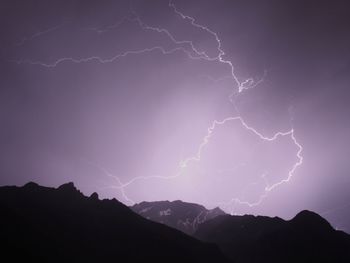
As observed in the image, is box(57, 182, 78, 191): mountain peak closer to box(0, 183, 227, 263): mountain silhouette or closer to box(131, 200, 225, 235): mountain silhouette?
box(0, 183, 227, 263): mountain silhouette

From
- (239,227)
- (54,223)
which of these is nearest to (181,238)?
(54,223)

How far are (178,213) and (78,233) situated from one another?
98.5 metres

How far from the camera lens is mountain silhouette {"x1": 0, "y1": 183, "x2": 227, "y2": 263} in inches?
1630

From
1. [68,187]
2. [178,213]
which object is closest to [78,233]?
[68,187]

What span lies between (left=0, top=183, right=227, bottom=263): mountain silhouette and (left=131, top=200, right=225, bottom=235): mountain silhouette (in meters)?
66.8

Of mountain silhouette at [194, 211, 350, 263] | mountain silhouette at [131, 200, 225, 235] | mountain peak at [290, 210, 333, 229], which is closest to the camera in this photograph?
mountain silhouette at [194, 211, 350, 263]

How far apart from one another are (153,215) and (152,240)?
93028 millimetres

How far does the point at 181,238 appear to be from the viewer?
204ft

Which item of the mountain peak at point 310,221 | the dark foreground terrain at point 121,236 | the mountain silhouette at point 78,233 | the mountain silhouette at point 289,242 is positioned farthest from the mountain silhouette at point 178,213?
the mountain silhouette at point 78,233

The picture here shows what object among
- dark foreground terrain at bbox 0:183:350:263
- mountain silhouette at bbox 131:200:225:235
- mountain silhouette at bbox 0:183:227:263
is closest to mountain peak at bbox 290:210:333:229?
dark foreground terrain at bbox 0:183:350:263

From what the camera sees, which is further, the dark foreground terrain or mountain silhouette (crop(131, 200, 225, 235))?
mountain silhouette (crop(131, 200, 225, 235))

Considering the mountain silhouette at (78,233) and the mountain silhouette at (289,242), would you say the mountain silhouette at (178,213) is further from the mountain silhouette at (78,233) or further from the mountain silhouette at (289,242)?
the mountain silhouette at (78,233)

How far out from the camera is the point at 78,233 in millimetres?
50219

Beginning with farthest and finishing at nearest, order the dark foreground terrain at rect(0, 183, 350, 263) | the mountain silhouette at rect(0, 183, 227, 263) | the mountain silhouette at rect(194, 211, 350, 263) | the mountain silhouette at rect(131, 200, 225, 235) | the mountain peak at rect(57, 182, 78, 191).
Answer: the mountain silhouette at rect(131, 200, 225, 235)
the mountain silhouette at rect(194, 211, 350, 263)
the mountain peak at rect(57, 182, 78, 191)
the dark foreground terrain at rect(0, 183, 350, 263)
the mountain silhouette at rect(0, 183, 227, 263)
